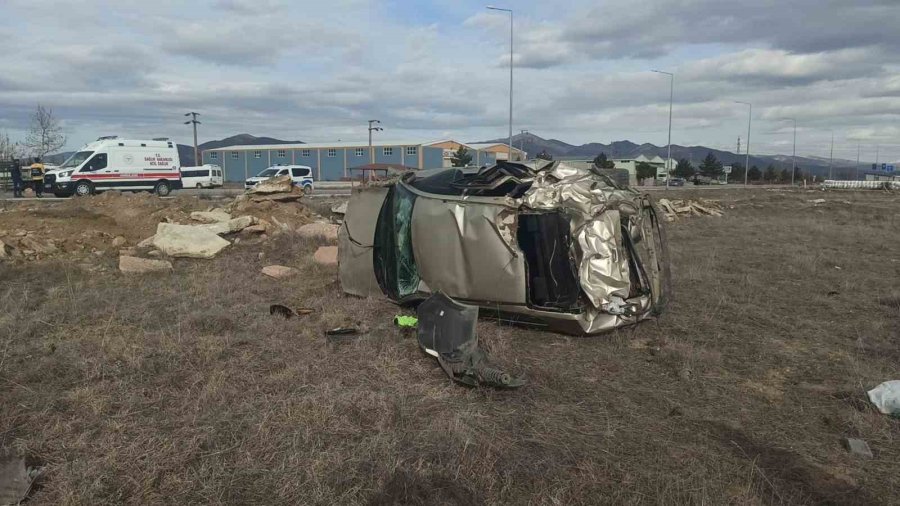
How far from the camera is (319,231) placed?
11.8 meters

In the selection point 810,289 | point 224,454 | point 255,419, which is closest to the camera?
point 224,454

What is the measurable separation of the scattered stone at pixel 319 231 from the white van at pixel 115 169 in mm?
17109

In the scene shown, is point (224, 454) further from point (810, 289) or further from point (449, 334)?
point (810, 289)

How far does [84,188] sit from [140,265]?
736 inches

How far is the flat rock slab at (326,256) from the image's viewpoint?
916 centimetres

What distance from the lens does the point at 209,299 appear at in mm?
6770

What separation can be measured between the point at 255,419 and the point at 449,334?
1706 mm

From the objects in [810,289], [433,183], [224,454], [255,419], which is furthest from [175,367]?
[810,289]

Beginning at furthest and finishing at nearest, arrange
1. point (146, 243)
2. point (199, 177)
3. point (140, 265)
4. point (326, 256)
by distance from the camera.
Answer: point (199, 177), point (146, 243), point (326, 256), point (140, 265)

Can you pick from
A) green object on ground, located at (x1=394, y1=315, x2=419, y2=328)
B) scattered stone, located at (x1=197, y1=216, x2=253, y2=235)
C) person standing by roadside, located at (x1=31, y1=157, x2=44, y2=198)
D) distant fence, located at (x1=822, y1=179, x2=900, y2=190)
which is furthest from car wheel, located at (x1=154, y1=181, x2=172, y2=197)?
distant fence, located at (x1=822, y1=179, x2=900, y2=190)

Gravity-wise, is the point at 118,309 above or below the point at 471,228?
below

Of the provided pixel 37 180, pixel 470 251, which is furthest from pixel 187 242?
pixel 37 180

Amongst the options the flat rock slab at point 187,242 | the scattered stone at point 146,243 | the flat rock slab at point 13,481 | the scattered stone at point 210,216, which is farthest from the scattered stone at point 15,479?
the scattered stone at point 210,216

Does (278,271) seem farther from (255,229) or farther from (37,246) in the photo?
(37,246)
